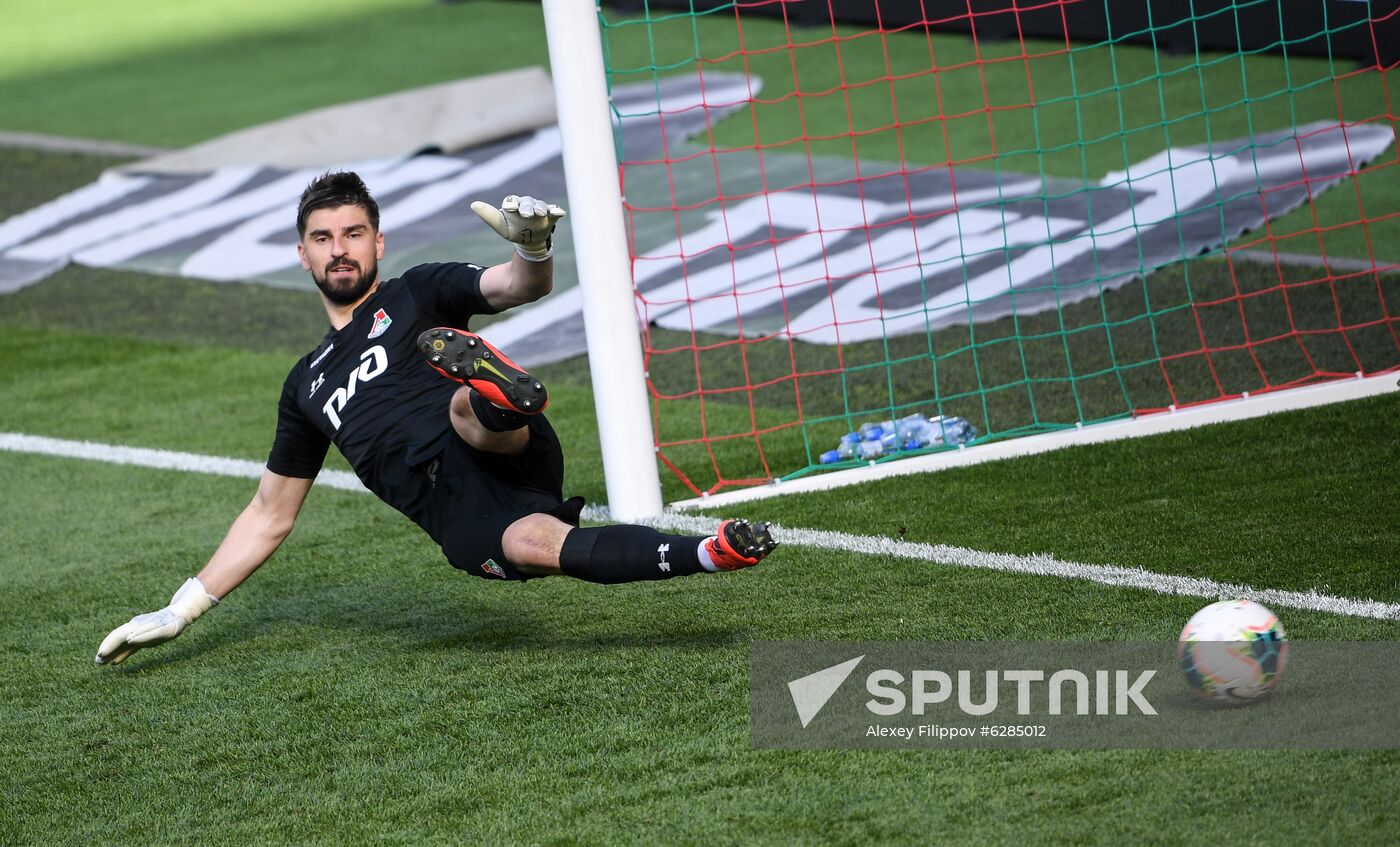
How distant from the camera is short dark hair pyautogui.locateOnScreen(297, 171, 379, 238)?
4344mm

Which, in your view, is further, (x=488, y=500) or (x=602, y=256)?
(x=602, y=256)

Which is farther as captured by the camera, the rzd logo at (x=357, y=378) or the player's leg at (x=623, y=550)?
the rzd logo at (x=357, y=378)

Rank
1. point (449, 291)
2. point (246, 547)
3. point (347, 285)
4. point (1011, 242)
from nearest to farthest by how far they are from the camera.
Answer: point (449, 291)
point (347, 285)
point (246, 547)
point (1011, 242)

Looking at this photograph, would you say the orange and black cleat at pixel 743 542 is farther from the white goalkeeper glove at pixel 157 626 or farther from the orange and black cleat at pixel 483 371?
the white goalkeeper glove at pixel 157 626

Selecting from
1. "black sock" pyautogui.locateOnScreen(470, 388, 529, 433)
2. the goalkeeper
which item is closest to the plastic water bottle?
the goalkeeper

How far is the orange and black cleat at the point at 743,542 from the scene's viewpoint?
12.2 ft

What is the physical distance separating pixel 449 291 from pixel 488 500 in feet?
1.86

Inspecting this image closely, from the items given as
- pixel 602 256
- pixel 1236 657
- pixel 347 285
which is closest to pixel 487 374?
pixel 347 285

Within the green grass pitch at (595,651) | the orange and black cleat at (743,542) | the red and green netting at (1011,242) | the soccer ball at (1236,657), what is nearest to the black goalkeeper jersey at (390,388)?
the green grass pitch at (595,651)

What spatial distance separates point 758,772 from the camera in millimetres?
3471

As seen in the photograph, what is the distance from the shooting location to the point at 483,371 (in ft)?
12.3

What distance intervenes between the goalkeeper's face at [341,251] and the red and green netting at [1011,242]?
54.3 inches

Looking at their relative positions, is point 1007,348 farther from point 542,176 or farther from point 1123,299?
point 542,176

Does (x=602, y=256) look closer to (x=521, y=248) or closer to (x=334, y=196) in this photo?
(x=334, y=196)
